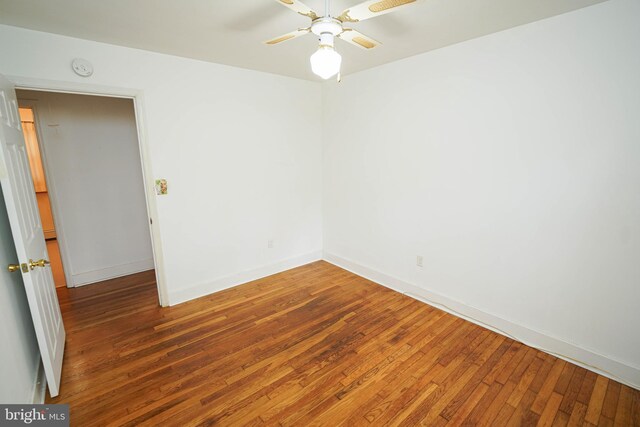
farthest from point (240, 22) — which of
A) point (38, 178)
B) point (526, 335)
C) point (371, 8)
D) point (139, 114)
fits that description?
point (38, 178)

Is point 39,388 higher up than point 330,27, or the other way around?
point 330,27

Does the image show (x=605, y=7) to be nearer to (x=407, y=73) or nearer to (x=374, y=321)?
(x=407, y=73)

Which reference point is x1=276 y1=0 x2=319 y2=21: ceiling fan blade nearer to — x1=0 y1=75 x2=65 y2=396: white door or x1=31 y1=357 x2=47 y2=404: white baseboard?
x1=0 y1=75 x2=65 y2=396: white door

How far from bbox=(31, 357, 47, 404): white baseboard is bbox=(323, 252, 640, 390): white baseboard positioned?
3081 mm

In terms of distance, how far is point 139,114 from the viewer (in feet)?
8.62

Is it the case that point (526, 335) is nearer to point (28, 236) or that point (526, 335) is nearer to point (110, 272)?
point (28, 236)

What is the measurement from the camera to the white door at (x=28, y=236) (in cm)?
163

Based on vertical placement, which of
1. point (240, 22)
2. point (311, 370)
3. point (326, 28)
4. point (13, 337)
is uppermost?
point (240, 22)

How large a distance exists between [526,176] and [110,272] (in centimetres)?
472

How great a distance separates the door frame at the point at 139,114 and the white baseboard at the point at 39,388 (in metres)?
1.04

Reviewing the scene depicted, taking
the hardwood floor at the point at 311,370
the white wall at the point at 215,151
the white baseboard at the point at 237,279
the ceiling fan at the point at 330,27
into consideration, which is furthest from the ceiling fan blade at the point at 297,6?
the white baseboard at the point at 237,279

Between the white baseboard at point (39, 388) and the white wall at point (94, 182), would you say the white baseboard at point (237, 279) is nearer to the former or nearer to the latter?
the white baseboard at point (39, 388)

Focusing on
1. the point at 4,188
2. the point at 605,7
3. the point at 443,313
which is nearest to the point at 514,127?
the point at 605,7

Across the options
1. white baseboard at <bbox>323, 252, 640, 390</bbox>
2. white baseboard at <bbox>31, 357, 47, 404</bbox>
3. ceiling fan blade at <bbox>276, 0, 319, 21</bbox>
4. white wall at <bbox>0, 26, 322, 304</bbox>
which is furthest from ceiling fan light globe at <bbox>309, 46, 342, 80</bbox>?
white baseboard at <bbox>31, 357, 47, 404</bbox>
